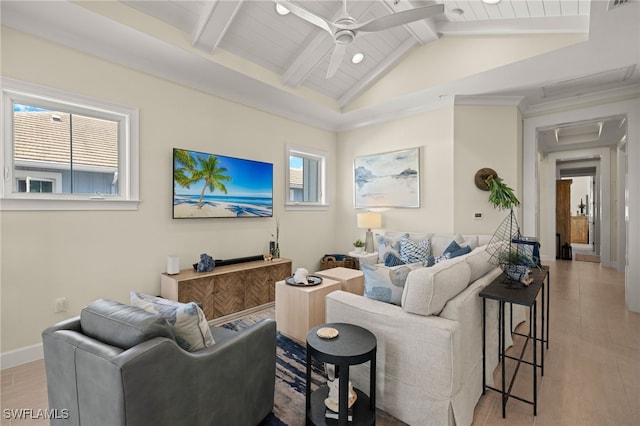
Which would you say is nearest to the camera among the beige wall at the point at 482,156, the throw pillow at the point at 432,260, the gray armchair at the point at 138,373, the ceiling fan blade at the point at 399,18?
the gray armchair at the point at 138,373

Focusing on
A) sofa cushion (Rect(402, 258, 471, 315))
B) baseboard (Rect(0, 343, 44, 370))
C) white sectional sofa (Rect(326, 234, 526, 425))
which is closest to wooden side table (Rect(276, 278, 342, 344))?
white sectional sofa (Rect(326, 234, 526, 425))

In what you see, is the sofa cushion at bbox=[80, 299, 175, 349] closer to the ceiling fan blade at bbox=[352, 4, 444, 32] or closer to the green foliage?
the ceiling fan blade at bbox=[352, 4, 444, 32]

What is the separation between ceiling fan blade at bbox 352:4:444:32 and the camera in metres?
2.30

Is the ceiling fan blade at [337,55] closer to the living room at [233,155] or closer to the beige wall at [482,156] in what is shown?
the living room at [233,155]

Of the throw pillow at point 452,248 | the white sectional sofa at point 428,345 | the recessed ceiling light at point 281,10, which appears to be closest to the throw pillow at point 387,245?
the throw pillow at point 452,248

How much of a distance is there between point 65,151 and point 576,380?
4.89 meters

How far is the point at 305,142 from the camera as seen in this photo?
5188 millimetres

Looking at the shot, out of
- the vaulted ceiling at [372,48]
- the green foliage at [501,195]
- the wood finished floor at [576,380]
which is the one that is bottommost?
the wood finished floor at [576,380]

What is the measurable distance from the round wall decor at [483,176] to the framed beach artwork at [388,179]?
869 millimetres

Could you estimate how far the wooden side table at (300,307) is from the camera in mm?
2801

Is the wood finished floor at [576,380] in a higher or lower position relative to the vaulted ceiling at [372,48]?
lower

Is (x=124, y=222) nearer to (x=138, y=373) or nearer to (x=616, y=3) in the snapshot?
(x=138, y=373)

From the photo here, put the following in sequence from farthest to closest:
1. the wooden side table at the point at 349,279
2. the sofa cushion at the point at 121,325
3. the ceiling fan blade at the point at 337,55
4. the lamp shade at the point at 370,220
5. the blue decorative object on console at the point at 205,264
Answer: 1. the lamp shade at the point at 370,220
2. the blue decorative object on console at the point at 205,264
3. the wooden side table at the point at 349,279
4. the ceiling fan blade at the point at 337,55
5. the sofa cushion at the point at 121,325

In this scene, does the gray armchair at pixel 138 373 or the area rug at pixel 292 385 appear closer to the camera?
the gray armchair at pixel 138 373
